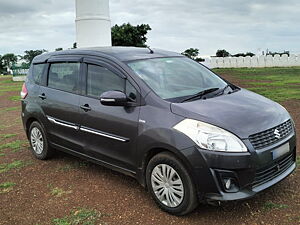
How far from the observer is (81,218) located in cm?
413

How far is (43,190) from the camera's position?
16.6 feet

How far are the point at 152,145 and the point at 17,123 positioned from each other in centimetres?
742

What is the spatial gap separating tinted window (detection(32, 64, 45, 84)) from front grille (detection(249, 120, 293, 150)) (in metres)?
3.99

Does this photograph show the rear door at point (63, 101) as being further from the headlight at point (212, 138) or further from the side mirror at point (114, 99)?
the headlight at point (212, 138)

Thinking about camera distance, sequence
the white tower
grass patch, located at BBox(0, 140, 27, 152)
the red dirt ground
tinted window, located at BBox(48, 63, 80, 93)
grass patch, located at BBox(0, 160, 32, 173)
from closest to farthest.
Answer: the red dirt ground → tinted window, located at BBox(48, 63, 80, 93) → grass patch, located at BBox(0, 160, 32, 173) → grass patch, located at BBox(0, 140, 27, 152) → the white tower

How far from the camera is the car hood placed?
3.76m

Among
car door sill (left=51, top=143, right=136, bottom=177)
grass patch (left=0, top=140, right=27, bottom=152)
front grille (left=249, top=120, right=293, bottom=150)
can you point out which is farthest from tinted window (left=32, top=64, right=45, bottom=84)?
front grille (left=249, top=120, right=293, bottom=150)

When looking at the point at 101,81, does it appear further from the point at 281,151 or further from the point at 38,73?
the point at 281,151

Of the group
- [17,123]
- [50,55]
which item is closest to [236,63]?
[17,123]

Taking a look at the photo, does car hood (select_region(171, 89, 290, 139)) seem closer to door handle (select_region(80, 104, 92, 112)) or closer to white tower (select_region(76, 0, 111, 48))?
door handle (select_region(80, 104, 92, 112))

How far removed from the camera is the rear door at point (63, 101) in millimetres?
5297

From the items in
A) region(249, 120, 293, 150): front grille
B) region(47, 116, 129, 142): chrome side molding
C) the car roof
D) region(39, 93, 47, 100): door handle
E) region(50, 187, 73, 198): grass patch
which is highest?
the car roof

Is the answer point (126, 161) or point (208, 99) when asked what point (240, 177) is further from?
point (126, 161)

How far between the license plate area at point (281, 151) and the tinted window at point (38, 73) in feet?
13.6
